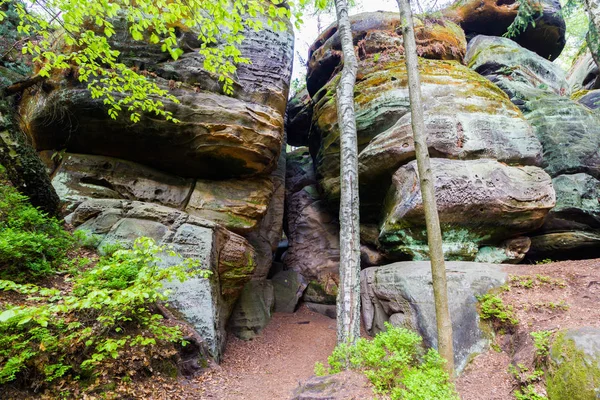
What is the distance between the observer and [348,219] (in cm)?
617

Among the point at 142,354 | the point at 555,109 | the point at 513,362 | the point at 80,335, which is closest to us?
the point at 80,335

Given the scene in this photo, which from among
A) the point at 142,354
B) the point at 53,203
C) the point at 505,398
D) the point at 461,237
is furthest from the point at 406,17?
the point at 53,203

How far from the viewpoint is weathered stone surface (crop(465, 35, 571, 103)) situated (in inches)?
425

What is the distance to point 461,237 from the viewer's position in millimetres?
7246

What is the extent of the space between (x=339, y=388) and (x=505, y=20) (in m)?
Answer: 16.9

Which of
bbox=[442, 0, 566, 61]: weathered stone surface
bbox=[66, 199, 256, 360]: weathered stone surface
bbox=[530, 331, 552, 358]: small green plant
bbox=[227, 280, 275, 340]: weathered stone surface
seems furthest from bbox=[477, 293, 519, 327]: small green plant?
bbox=[442, 0, 566, 61]: weathered stone surface

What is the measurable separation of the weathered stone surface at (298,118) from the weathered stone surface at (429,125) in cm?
442

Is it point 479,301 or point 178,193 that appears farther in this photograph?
point 178,193

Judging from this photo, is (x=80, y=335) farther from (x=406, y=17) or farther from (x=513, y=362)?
(x=406, y=17)

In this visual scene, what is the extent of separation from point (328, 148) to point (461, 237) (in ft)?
16.9

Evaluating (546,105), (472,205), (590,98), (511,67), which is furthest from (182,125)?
(590,98)

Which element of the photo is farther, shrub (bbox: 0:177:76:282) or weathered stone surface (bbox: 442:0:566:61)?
weathered stone surface (bbox: 442:0:566:61)

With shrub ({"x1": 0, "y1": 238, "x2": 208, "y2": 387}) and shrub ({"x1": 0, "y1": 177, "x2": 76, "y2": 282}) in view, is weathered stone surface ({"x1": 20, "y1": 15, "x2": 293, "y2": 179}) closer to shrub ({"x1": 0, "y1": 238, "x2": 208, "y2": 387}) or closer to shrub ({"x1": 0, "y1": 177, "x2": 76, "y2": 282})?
shrub ({"x1": 0, "y1": 177, "x2": 76, "y2": 282})

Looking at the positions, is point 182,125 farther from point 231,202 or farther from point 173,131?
point 231,202
